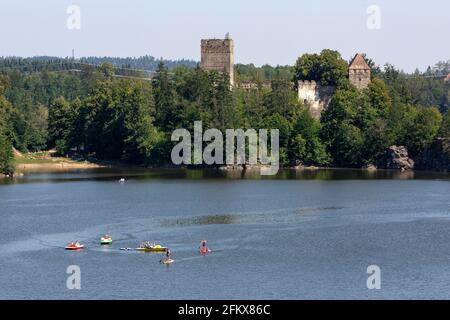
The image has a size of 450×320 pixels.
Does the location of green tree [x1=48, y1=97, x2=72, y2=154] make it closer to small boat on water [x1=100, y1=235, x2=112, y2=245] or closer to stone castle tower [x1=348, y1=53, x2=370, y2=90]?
stone castle tower [x1=348, y1=53, x2=370, y2=90]

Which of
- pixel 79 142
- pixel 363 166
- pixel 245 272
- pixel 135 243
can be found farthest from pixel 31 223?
pixel 79 142

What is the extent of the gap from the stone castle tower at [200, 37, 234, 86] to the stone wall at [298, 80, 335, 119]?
34.1ft

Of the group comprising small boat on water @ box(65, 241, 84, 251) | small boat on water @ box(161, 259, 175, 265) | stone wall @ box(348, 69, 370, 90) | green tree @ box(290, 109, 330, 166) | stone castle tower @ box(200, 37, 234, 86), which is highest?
stone castle tower @ box(200, 37, 234, 86)

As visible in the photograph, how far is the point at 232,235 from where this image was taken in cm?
6800

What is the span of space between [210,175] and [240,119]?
16.0m

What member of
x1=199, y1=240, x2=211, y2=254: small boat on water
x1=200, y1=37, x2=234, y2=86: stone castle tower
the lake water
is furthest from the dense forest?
x1=199, y1=240, x2=211, y2=254: small boat on water

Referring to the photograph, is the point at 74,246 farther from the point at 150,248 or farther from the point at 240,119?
the point at 240,119

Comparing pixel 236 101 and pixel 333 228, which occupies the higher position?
pixel 236 101

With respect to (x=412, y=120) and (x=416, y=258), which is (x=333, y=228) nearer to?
(x=416, y=258)

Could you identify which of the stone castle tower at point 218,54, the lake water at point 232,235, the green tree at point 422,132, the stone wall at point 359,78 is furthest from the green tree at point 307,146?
the stone castle tower at point 218,54

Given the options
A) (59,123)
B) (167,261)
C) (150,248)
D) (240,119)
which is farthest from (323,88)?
(167,261)

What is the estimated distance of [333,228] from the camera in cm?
7069

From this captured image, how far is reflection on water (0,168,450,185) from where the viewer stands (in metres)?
108
